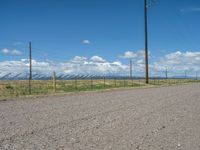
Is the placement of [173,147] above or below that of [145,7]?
below

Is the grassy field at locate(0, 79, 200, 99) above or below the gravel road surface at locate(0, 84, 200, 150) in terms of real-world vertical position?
above

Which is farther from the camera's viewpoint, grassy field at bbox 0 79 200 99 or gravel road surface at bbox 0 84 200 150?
grassy field at bbox 0 79 200 99

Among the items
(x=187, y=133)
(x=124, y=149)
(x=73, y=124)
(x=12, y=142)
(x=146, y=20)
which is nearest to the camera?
(x=124, y=149)

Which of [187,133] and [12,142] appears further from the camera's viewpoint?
[187,133]

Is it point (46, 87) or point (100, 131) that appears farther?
point (46, 87)

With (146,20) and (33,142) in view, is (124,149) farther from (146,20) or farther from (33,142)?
(146,20)

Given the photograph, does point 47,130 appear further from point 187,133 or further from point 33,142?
point 187,133

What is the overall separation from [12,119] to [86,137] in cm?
400

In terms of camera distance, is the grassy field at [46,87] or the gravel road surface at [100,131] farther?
the grassy field at [46,87]

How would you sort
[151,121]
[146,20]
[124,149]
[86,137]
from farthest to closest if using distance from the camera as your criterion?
[146,20] → [151,121] → [86,137] → [124,149]

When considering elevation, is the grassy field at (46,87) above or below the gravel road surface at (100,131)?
above

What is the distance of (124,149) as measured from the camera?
709 centimetres

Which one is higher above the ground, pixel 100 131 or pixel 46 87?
pixel 46 87

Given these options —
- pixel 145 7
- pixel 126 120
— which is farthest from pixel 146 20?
pixel 126 120
